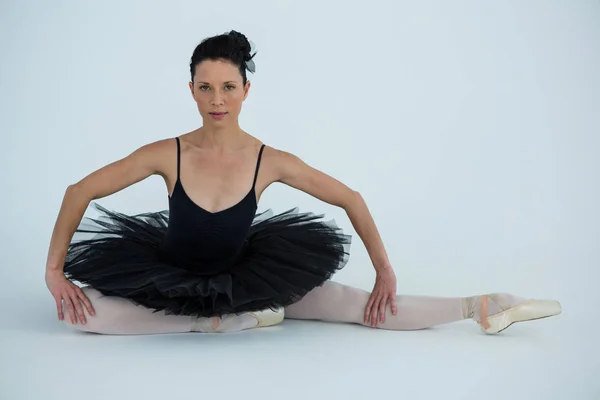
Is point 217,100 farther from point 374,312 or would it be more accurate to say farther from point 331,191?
point 374,312

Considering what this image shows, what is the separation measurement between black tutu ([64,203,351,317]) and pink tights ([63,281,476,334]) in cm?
6

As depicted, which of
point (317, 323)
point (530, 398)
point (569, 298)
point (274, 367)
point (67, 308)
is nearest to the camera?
point (530, 398)

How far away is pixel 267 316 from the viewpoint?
147 inches

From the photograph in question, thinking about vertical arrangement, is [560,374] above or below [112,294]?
below

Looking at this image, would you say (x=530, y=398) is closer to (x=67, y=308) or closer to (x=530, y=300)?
(x=530, y=300)

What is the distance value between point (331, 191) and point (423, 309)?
557 mm

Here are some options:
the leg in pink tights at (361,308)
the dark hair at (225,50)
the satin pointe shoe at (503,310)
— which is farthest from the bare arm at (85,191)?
the satin pointe shoe at (503,310)

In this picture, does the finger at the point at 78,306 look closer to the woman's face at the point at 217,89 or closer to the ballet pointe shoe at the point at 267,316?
the ballet pointe shoe at the point at 267,316

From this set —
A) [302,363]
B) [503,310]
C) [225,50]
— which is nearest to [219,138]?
[225,50]

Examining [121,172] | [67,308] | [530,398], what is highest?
[121,172]

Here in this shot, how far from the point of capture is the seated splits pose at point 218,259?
3594 millimetres

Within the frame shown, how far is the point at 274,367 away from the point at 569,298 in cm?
158

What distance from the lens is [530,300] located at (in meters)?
3.73

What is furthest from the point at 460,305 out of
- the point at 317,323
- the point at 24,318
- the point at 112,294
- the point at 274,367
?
the point at 24,318
